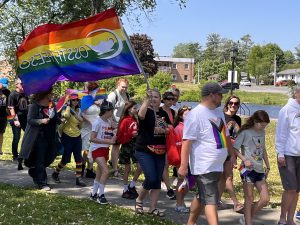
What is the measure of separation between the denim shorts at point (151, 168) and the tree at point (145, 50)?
226ft

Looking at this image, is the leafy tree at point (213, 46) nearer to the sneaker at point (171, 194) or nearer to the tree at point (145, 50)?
the tree at point (145, 50)

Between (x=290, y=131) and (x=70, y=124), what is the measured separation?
4.03 m

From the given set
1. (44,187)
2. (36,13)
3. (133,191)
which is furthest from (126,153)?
(36,13)

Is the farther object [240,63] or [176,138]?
[240,63]

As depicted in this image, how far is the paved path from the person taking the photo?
685 centimetres

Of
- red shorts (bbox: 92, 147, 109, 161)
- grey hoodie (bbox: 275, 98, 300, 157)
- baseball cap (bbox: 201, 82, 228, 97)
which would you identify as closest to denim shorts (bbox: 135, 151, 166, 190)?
red shorts (bbox: 92, 147, 109, 161)

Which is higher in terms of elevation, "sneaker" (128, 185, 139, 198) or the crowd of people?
the crowd of people

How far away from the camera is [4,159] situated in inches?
442

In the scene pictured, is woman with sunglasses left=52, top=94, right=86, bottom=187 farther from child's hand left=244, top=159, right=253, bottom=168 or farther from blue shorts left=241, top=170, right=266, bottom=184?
child's hand left=244, top=159, right=253, bottom=168

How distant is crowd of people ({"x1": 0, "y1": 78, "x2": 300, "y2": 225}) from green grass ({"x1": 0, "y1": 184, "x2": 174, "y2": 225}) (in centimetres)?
30

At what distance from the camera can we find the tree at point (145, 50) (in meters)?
76.5

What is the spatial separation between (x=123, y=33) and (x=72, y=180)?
3.41 m

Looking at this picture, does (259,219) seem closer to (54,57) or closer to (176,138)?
(176,138)

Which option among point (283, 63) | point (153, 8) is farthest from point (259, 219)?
point (283, 63)
